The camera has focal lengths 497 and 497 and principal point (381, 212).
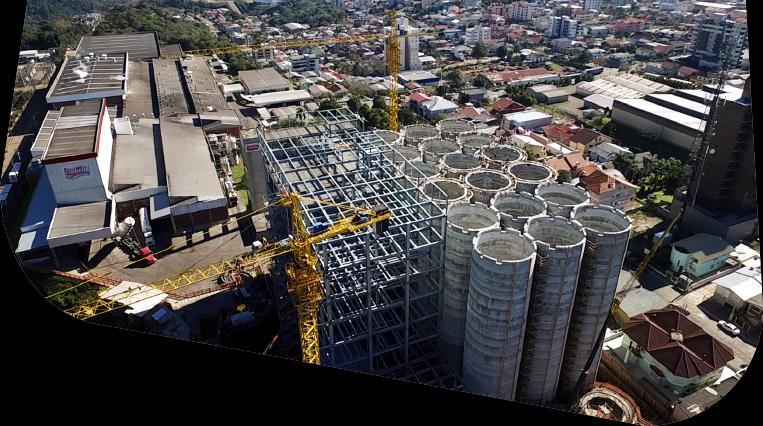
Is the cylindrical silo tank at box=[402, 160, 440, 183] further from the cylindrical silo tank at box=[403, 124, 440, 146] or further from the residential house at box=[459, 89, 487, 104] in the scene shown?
the residential house at box=[459, 89, 487, 104]

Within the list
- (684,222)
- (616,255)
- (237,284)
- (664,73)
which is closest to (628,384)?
(616,255)

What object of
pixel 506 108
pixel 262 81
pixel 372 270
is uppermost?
pixel 372 270

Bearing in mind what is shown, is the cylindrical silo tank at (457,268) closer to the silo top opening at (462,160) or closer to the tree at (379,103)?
the silo top opening at (462,160)

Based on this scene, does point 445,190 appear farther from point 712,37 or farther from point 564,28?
point 564,28

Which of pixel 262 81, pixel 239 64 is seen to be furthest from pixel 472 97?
pixel 239 64

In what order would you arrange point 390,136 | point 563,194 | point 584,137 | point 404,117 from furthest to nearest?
point 404,117, point 584,137, point 390,136, point 563,194

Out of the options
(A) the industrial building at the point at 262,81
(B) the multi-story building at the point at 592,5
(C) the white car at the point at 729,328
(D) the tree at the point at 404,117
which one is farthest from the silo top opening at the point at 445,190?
(B) the multi-story building at the point at 592,5
